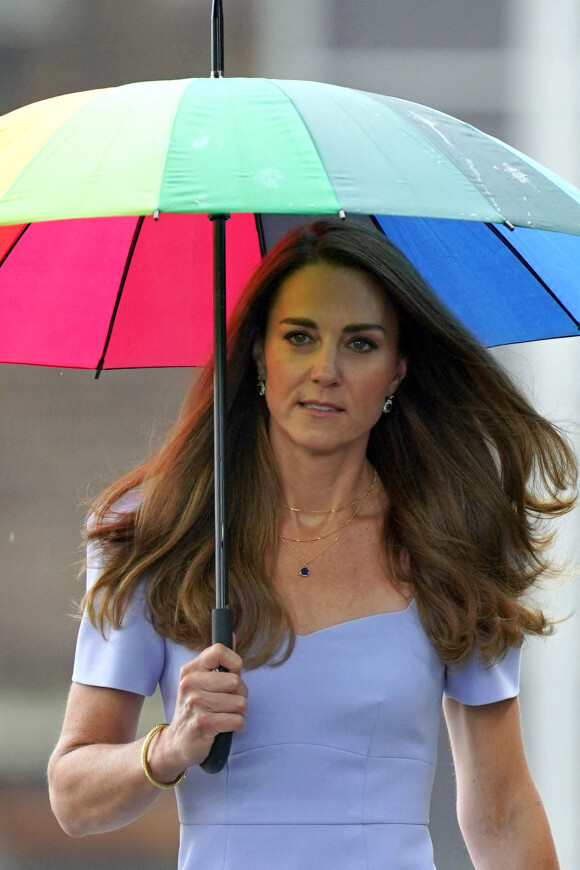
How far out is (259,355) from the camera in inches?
98.1

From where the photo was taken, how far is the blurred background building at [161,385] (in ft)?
13.5

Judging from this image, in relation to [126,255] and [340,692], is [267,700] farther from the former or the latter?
[126,255]

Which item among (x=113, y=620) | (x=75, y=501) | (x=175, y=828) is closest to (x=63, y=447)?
(x=75, y=501)

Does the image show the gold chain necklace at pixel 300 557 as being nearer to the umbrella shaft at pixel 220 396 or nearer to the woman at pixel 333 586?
the woman at pixel 333 586

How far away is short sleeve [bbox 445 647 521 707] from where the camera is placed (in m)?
2.43

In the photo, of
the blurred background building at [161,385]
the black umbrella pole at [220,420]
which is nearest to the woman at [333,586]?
the black umbrella pole at [220,420]

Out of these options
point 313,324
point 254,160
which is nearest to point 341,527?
point 313,324

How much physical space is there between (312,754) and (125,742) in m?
0.31

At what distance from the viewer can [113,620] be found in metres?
2.31

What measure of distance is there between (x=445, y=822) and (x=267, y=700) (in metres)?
2.08

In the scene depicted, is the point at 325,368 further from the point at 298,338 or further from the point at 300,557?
the point at 300,557

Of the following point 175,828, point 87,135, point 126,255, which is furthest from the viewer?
point 175,828

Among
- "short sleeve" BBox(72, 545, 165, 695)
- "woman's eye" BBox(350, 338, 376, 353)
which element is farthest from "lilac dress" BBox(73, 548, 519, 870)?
"woman's eye" BBox(350, 338, 376, 353)

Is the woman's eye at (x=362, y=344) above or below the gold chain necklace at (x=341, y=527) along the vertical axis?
above
